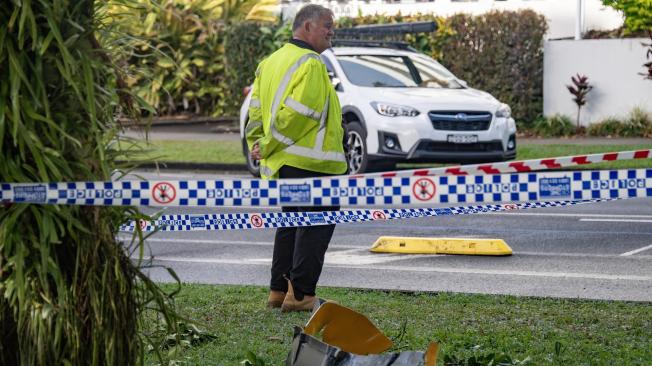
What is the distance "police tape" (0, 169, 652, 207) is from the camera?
5836 mm

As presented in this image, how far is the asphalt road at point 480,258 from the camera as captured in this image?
886 centimetres

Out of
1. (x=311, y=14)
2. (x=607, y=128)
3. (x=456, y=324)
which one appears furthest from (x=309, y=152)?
(x=607, y=128)

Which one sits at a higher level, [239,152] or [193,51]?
[193,51]

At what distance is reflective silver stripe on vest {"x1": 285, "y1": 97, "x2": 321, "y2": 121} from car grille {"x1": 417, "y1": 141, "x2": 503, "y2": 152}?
909 cm

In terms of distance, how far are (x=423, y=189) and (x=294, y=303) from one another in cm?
197

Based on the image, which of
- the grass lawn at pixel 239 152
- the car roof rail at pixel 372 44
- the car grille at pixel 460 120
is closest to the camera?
the car grille at pixel 460 120

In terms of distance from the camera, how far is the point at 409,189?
5.94m

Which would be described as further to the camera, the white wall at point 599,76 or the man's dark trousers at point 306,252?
the white wall at point 599,76

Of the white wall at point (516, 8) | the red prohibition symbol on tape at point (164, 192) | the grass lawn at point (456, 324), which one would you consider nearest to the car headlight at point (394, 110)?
the grass lawn at point (456, 324)

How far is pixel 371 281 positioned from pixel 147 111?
4391 millimetres

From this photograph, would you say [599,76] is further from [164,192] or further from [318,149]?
[164,192]

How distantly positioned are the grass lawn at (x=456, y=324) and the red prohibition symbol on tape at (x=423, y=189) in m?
0.78

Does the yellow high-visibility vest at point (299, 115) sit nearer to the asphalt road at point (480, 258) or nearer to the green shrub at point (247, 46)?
the asphalt road at point (480, 258)

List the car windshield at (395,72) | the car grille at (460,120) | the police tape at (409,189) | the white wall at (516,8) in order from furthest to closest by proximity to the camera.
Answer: the white wall at (516,8) → the car windshield at (395,72) → the car grille at (460,120) → the police tape at (409,189)
